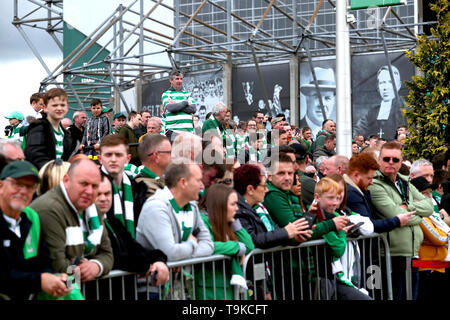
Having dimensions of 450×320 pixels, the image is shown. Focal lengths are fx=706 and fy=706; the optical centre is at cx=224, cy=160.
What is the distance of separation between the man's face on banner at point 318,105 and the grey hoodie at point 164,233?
58.3 feet

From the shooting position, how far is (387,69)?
22.2 meters

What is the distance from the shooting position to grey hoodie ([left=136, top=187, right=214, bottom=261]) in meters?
5.15

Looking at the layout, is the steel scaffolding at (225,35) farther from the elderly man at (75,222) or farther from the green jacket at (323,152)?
the elderly man at (75,222)

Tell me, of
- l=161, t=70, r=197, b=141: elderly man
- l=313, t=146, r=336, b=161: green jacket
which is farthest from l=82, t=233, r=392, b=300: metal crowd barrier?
l=313, t=146, r=336, b=161: green jacket

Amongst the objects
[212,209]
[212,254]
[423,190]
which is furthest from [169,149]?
[423,190]

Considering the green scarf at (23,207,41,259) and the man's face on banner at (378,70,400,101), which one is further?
the man's face on banner at (378,70,400,101)

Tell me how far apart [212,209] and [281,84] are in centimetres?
1818

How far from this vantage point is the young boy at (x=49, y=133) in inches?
268

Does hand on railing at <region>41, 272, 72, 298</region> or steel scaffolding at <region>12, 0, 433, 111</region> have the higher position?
steel scaffolding at <region>12, 0, 433, 111</region>

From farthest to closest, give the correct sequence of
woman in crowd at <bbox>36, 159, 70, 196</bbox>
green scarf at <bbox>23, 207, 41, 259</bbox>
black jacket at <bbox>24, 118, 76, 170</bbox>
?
black jacket at <bbox>24, 118, 76, 170</bbox> → woman in crowd at <bbox>36, 159, 70, 196</bbox> → green scarf at <bbox>23, 207, 41, 259</bbox>

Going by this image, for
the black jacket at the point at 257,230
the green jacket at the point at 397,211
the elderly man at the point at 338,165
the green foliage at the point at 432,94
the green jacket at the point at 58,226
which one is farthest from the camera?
the green foliage at the point at 432,94

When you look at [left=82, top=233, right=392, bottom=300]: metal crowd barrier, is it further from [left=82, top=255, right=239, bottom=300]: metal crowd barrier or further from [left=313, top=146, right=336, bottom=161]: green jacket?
[left=313, top=146, right=336, bottom=161]: green jacket

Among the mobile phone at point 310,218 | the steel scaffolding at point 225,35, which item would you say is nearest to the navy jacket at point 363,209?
the mobile phone at point 310,218

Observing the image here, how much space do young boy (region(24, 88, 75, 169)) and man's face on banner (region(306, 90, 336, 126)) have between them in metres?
16.4
